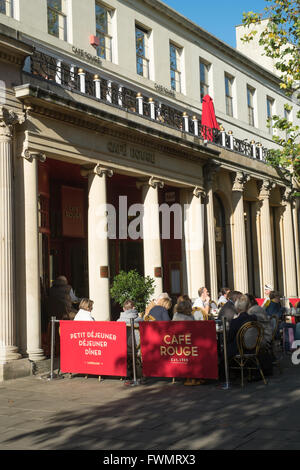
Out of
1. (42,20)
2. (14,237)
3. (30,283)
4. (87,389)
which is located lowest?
(87,389)

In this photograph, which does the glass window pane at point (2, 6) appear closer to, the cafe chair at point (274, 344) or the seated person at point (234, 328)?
the seated person at point (234, 328)

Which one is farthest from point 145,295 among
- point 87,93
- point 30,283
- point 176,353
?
point 87,93

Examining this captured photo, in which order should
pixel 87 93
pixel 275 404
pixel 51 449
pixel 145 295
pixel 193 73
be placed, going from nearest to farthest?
pixel 51 449
pixel 275 404
pixel 145 295
pixel 87 93
pixel 193 73

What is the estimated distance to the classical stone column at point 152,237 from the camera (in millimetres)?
17719

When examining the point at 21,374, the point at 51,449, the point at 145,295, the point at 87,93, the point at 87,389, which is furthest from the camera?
the point at 87,93

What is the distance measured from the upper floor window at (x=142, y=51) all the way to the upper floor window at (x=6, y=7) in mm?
6150

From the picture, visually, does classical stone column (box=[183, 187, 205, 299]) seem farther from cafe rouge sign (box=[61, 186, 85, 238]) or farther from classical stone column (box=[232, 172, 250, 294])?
cafe rouge sign (box=[61, 186, 85, 238])

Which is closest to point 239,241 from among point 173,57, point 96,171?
point 173,57

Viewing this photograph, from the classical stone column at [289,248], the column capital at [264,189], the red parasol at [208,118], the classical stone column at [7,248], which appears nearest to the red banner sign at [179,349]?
the classical stone column at [7,248]

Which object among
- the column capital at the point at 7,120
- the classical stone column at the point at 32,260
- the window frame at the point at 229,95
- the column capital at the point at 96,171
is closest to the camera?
the column capital at the point at 7,120

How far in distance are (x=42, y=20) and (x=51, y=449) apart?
1324 centimetres

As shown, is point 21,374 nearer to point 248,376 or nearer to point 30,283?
point 30,283

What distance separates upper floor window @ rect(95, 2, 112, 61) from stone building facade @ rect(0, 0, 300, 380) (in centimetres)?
5

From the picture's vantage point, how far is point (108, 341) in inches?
438
